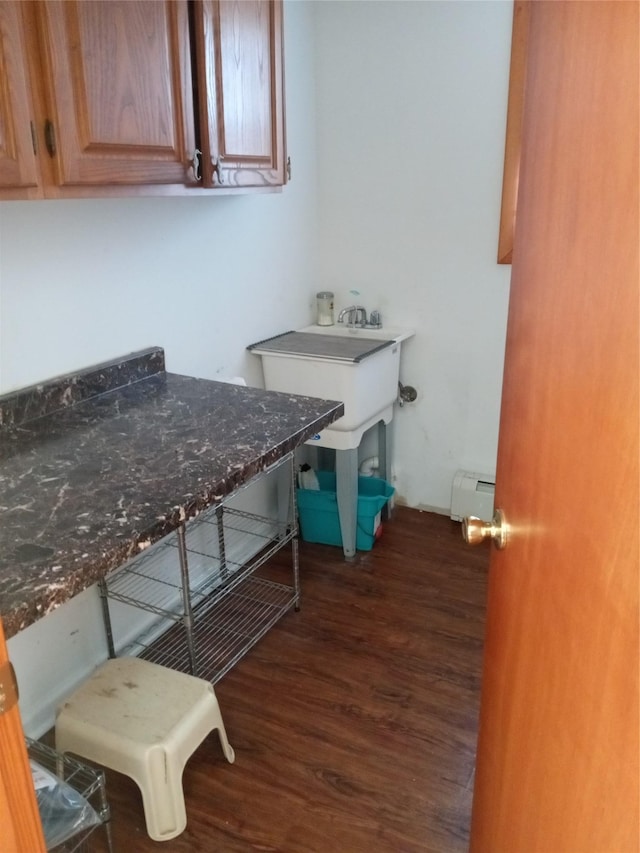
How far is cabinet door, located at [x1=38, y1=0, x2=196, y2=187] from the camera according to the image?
1284 millimetres

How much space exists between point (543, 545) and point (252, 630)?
171 cm

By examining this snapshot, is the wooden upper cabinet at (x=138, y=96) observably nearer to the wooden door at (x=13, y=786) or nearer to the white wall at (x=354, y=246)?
the white wall at (x=354, y=246)

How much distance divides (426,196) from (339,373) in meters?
0.87

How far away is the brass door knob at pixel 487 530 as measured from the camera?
0.98 m

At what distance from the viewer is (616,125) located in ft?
1.80

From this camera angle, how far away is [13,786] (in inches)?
26.4

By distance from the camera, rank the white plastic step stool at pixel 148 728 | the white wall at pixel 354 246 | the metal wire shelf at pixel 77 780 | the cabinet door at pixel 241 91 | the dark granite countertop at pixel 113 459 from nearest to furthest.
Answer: the dark granite countertop at pixel 113 459 < the metal wire shelf at pixel 77 780 < the white plastic step stool at pixel 148 728 < the cabinet door at pixel 241 91 < the white wall at pixel 354 246

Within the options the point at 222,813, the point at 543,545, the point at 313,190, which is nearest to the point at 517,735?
the point at 543,545

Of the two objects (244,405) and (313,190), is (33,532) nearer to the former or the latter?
(244,405)

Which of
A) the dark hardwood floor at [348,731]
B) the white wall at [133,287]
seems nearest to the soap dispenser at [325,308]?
the white wall at [133,287]

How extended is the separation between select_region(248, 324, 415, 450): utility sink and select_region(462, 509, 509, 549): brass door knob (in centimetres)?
144

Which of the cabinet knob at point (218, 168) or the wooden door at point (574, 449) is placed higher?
the cabinet knob at point (218, 168)

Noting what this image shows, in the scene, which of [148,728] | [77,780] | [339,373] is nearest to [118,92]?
[339,373]

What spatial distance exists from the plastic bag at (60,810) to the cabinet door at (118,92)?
1.17 meters
